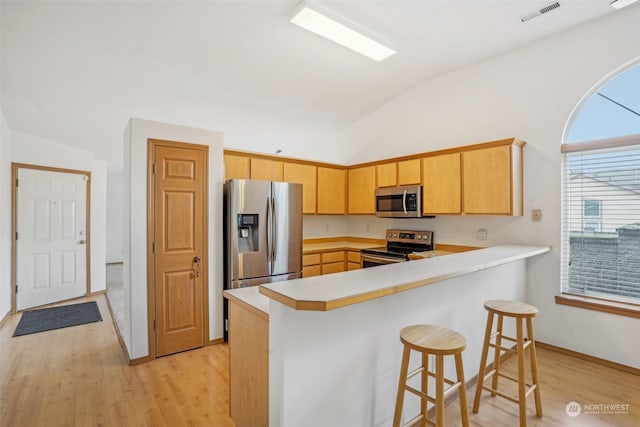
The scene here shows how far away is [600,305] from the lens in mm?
2824

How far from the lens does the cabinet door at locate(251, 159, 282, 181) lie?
12.9ft

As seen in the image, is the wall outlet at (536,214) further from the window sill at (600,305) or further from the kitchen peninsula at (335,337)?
the kitchen peninsula at (335,337)

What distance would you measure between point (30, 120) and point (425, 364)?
4951mm

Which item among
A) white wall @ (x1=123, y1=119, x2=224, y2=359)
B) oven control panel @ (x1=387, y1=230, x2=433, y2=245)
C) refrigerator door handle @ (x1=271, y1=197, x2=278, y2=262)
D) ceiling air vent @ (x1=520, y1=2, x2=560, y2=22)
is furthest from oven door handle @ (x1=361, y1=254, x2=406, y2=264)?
ceiling air vent @ (x1=520, y1=2, x2=560, y2=22)

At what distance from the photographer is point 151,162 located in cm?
288

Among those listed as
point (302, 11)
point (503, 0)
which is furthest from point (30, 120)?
point (503, 0)

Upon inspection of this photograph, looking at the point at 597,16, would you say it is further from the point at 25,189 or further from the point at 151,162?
the point at 25,189

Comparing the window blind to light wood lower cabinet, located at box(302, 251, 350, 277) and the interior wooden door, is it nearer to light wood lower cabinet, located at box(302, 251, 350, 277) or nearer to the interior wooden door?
light wood lower cabinet, located at box(302, 251, 350, 277)

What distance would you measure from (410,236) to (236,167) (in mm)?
2433

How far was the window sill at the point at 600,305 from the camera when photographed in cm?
268

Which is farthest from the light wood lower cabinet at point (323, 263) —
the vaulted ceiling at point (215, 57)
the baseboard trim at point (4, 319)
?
the baseboard trim at point (4, 319)

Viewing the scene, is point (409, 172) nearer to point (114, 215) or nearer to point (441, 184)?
point (441, 184)

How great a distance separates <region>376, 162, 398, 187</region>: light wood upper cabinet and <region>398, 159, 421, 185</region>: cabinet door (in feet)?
0.27

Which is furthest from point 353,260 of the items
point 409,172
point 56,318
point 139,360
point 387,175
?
point 56,318
